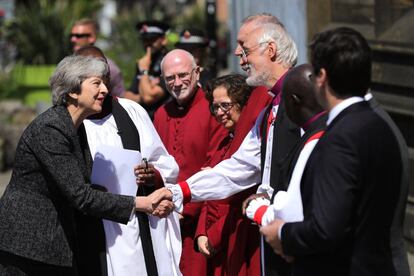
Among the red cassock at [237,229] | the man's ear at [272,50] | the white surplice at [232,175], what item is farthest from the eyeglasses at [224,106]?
the man's ear at [272,50]

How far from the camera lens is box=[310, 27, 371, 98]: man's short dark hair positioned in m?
3.28

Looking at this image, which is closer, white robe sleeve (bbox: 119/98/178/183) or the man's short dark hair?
the man's short dark hair

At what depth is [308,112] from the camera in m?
3.85

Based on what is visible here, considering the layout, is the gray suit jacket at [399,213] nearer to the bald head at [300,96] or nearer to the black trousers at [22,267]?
the bald head at [300,96]

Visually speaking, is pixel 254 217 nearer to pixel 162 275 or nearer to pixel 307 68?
pixel 307 68

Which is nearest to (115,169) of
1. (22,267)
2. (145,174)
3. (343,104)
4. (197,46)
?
(145,174)

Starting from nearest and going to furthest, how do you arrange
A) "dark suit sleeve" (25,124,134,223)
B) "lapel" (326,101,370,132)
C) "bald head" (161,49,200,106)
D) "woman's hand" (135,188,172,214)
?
1. "lapel" (326,101,370,132)
2. "dark suit sleeve" (25,124,134,223)
3. "woman's hand" (135,188,172,214)
4. "bald head" (161,49,200,106)

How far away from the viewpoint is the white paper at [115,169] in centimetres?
489

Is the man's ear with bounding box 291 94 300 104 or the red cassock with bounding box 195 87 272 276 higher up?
the man's ear with bounding box 291 94 300 104

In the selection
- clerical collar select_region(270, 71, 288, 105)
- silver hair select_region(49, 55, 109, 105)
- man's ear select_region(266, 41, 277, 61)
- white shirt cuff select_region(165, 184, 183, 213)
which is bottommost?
white shirt cuff select_region(165, 184, 183, 213)

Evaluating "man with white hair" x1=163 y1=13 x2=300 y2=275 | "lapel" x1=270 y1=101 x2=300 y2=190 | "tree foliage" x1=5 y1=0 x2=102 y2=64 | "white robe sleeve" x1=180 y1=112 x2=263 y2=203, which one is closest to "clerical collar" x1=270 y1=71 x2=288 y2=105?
"man with white hair" x1=163 y1=13 x2=300 y2=275

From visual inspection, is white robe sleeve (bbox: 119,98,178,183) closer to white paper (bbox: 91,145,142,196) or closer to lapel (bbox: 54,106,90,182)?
→ white paper (bbox: 91,145,142,196)

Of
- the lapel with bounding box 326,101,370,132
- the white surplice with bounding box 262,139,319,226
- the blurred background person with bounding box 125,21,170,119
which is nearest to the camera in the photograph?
the lapel with bounding box 326,101,370,132

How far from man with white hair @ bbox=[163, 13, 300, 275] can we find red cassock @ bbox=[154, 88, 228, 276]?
608 millimetres
